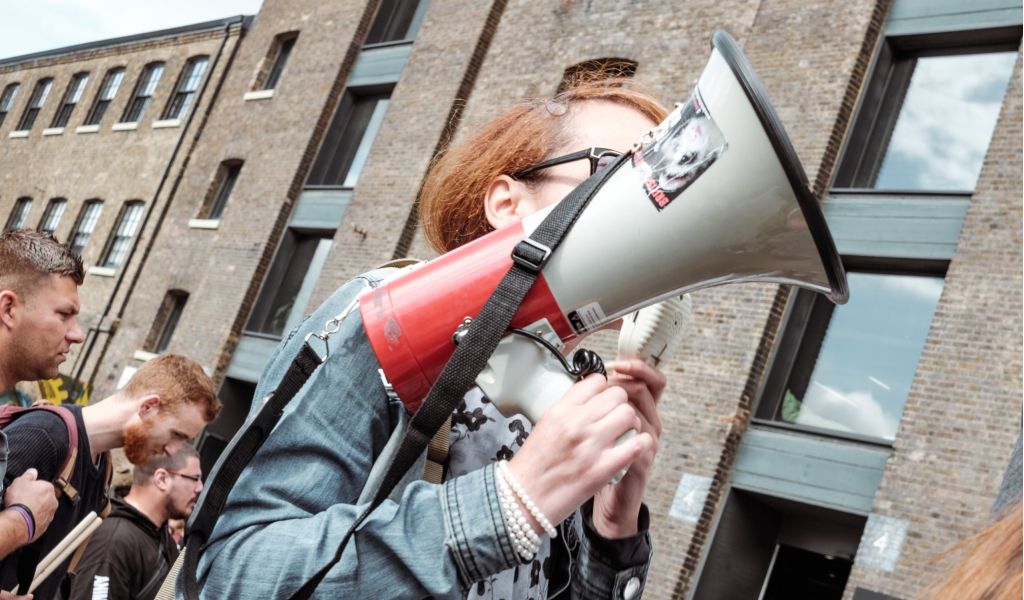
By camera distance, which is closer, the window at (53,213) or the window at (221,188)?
the window at (221,188)

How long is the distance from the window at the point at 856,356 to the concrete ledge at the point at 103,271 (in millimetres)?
16548

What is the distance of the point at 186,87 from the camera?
84.2ft

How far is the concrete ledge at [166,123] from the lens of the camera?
24734mm

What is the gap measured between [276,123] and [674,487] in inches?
497

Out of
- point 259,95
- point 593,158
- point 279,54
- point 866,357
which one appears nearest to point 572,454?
point 593,158

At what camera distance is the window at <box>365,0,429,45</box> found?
20.7 metres

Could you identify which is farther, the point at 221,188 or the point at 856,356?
the point at 221,188

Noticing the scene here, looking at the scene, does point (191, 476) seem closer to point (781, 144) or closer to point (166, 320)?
point (781, 144)

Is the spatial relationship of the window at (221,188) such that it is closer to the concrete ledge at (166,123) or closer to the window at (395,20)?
the concrete ledge at (166,123)

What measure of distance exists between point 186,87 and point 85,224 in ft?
14.5

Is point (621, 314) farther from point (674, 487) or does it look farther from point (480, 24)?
point (480, 24)

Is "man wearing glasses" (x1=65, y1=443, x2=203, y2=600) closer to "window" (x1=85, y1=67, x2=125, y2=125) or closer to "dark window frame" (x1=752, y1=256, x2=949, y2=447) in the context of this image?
"dark window frame" (x1=752, y1=256, x2=949, y2=447)

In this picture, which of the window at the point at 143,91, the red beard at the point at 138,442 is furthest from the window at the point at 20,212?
the red beard at the point at 138,442

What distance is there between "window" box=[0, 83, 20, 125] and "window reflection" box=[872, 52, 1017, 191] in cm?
2980
